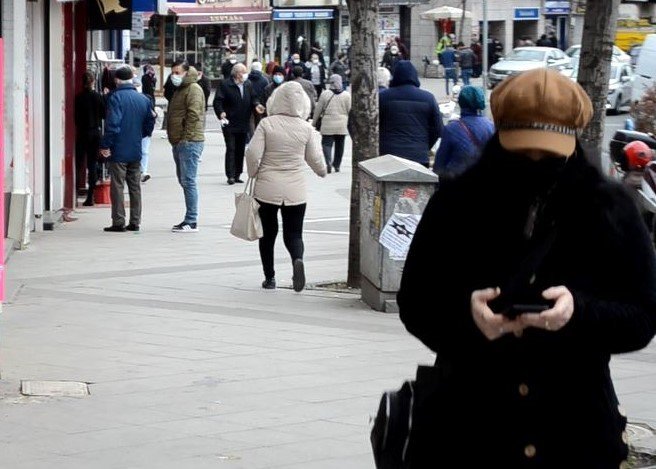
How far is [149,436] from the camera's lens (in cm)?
707

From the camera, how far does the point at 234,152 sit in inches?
874

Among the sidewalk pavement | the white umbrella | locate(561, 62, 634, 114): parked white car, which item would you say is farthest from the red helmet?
the white umbrella

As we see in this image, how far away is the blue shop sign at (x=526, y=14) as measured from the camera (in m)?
66.9

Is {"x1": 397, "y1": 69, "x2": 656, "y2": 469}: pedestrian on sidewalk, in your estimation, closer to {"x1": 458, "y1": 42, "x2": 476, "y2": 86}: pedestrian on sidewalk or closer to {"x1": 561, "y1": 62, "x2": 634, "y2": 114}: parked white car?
{"x1": 561, "y1": 62, "x2": 634, "y2": 114}: parked white car

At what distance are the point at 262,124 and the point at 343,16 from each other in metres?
49.0

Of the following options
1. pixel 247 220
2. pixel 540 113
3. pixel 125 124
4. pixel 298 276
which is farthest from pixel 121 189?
pixel 540 113

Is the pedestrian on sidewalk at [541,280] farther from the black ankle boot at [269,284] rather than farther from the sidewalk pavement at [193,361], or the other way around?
the black ankle boot at [269,284]

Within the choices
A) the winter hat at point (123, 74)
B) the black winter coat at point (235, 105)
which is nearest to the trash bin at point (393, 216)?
the winter hat at point (123, 74)

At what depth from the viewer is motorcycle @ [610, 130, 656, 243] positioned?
1303 cm

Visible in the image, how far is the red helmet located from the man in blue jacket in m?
5.62

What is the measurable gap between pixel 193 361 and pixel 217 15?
144 feet

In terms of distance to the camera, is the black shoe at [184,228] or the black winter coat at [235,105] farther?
the black winter coat at [235,105]

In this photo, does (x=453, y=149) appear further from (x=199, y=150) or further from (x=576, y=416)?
(x=576, y=416)

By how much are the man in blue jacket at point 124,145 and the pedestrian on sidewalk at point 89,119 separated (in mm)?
1941
